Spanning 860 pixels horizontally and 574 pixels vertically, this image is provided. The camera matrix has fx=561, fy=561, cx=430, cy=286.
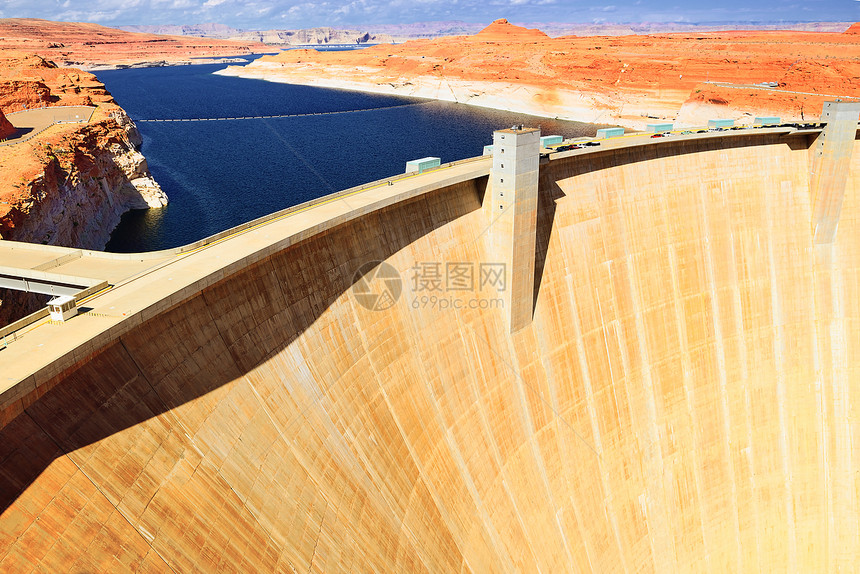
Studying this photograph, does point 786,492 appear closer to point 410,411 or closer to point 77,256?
point 410,411

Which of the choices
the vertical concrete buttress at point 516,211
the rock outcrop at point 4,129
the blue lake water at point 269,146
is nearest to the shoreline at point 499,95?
the blue lake water at point 269,146

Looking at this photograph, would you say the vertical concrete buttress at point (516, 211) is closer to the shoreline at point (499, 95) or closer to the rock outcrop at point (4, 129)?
the rock outcrop at point (4, 129)

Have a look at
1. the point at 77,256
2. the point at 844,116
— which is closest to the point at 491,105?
the point at 844,116

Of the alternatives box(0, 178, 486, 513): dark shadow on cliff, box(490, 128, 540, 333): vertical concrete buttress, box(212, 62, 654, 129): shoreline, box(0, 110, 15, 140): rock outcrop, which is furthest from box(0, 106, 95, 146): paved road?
box(212, 62, 654, 129): shoreline

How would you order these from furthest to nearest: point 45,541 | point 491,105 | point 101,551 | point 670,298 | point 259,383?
1. point 491,105
2. point 670,298
3. point 259,383
4. point 101,551
5. point 45,541

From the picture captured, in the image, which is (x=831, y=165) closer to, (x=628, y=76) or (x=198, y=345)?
(x=198, y=345)
